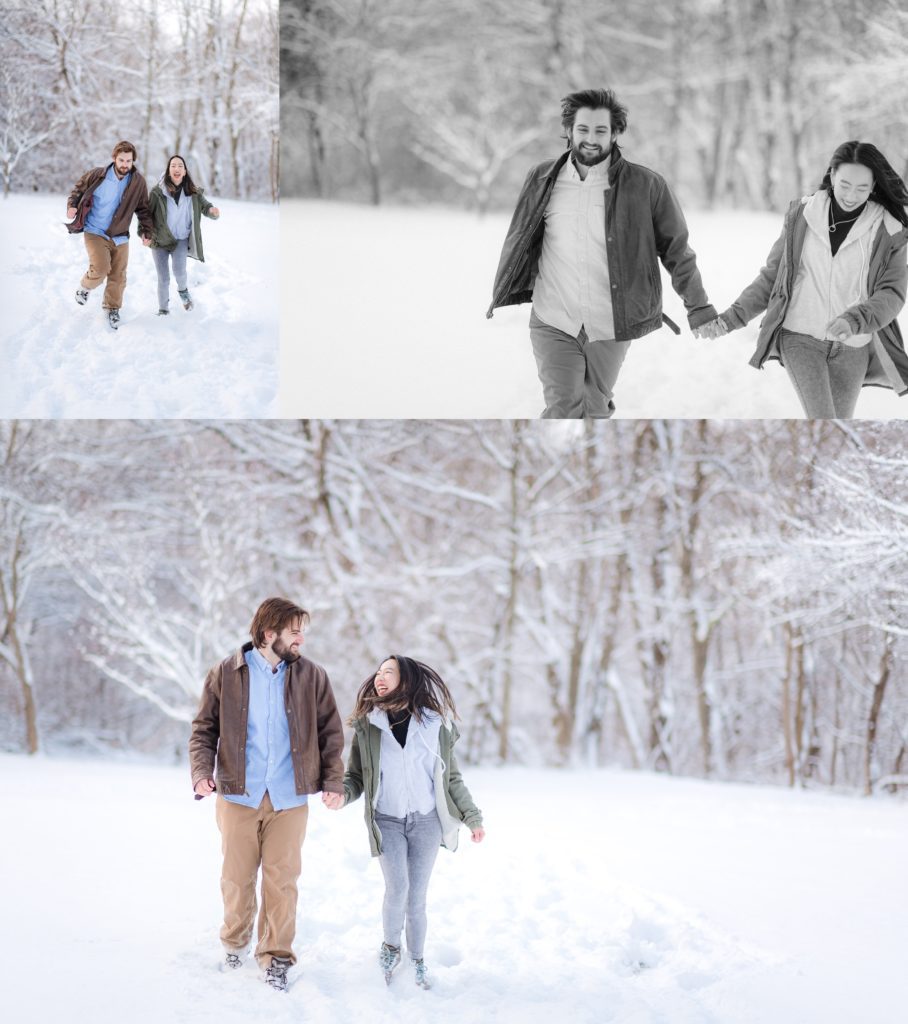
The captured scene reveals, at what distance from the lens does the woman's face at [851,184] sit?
161 inches

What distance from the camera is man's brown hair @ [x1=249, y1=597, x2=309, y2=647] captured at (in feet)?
10.2

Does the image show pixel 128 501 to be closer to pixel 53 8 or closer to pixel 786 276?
pixel 53 8

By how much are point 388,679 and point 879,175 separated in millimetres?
2652

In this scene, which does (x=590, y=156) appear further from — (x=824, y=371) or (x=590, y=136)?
(x=824, y=371)

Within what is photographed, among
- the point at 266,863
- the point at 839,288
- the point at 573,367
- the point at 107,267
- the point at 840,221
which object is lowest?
the point at 266,863

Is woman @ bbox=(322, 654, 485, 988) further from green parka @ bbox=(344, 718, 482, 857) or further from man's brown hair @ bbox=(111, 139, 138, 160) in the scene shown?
man's brown hair @ bbox=(111, 139, 138, 160)

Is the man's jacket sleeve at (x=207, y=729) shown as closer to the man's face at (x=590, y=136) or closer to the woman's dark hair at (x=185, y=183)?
the man's face at (x=590, y=136)

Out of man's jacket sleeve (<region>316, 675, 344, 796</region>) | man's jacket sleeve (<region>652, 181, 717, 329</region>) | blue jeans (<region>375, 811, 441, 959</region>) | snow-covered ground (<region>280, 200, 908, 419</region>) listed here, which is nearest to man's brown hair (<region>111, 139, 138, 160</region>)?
snow-covered ground (<region>280, 200, 908, 419</region>)

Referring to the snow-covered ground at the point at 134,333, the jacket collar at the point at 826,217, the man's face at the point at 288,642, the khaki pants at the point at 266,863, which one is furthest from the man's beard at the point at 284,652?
the jacket collar at the point at 826,217

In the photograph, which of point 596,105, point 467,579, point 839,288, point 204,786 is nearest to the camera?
point 204,786

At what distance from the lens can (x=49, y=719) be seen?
7680 millimetres

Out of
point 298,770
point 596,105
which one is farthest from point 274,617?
point 596,105

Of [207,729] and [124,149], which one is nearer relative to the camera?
[207,729]

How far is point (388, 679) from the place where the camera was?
312cm
